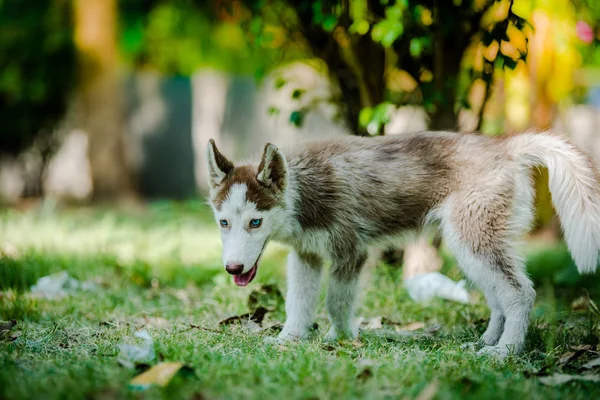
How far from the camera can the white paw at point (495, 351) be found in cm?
425

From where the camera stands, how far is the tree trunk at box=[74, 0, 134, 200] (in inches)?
524

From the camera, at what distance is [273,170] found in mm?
4656

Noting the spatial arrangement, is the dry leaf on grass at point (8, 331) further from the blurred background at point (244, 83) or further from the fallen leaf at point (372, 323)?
the blurred background at point (244, 83)

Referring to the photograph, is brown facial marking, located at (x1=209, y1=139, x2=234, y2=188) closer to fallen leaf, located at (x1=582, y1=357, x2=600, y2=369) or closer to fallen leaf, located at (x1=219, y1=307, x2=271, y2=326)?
fallen leaf, located at (x1=219, y1=307, x2=271, y2=326)

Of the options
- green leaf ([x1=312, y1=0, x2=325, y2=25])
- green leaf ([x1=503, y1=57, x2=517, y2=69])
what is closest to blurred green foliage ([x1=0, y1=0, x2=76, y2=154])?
green leaf ([x1=312, y1=0, x2=325, y2=25])

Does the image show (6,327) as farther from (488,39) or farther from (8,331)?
(488,39)

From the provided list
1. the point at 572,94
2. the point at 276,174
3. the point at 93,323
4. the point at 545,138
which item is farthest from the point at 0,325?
the point at 572,94

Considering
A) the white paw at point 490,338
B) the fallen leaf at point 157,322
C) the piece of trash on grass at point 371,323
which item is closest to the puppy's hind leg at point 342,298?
the piece of trash on grass at point 371,323

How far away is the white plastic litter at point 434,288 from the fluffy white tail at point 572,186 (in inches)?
56.6

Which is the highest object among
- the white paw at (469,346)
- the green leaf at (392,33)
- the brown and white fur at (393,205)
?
the green leaf at (392,33)

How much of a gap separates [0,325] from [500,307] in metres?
3.10

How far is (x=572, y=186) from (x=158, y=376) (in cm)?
271

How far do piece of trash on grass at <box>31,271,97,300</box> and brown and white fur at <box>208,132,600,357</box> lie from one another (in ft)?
6.02

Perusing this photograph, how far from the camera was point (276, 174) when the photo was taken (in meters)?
4.67
